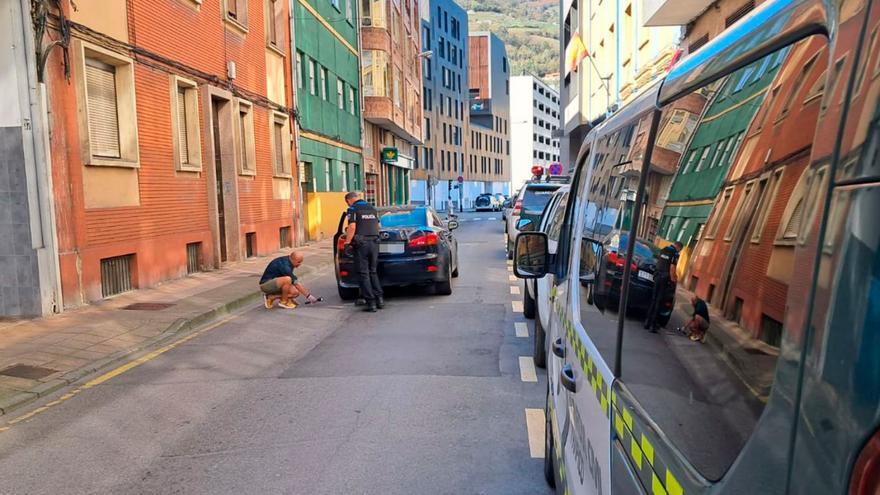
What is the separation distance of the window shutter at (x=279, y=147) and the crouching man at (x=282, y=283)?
1044 centimetres

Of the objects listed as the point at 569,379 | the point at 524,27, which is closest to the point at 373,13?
the point at 569,379

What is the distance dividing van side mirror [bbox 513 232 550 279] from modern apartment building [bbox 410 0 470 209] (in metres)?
55.6

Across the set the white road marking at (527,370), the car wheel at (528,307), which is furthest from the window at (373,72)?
the white road marking at (527,370)

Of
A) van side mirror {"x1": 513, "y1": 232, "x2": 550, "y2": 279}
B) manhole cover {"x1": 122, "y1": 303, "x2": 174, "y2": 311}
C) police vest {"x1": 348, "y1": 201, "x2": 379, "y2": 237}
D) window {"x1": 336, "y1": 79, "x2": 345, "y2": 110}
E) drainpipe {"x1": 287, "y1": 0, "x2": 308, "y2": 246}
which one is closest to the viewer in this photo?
van side mirror {"x1": 513, "y1": 232, "x2": 550, "y2": 279}

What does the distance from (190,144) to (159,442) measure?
37.4ft

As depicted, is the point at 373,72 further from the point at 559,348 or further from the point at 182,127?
the point at 559,348

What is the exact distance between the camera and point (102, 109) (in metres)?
11.5

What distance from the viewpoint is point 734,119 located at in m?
1.44

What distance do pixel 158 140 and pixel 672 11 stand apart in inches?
419

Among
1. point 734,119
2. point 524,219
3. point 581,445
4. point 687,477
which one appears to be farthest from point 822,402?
point 524,219

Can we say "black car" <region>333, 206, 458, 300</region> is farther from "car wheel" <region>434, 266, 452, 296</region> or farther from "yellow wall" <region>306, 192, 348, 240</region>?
"yellow wall" <region>306, 192, 348, 240</region>

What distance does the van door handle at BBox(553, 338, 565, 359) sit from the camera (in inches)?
125

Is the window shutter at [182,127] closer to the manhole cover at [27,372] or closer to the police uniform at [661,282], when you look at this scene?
the manhole cover at [27,372]

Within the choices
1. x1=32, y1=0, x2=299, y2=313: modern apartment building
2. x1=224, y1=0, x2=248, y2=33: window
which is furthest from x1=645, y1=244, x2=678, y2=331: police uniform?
x1=224, y1=0, x2=248, y2=33: window
